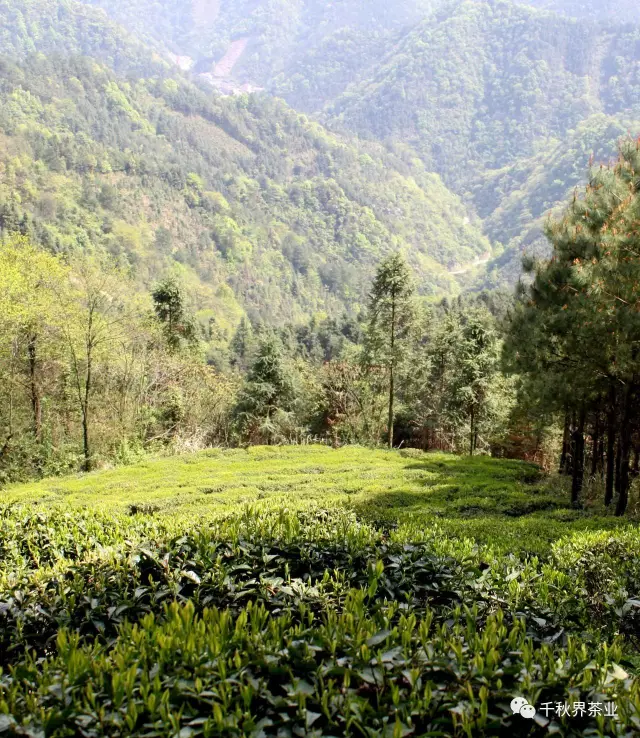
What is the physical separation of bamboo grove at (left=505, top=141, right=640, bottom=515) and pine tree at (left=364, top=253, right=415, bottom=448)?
42.4 ft

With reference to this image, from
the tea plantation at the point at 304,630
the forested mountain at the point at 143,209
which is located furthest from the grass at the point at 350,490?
the forested mountain at the point at 143,209

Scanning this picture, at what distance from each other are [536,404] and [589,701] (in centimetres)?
1246

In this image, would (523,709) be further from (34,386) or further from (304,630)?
(34,386)

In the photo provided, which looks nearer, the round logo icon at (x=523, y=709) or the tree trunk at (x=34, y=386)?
the round logo icon at (x=523, y=709)

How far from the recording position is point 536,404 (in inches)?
563

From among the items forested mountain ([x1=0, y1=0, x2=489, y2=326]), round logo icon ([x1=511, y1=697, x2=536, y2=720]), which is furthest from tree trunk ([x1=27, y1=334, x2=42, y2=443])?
forested mountain ([x1=0, y1=0, x2=489, y2=326])

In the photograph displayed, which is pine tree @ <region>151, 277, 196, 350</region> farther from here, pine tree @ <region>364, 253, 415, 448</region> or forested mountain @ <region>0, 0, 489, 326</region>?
forested mountain @ <region>0, 0, 489, 326</region>

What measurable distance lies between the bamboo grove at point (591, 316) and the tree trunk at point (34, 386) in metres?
16.4

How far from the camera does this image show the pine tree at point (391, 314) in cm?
2848

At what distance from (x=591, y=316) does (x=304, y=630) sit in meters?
9.65

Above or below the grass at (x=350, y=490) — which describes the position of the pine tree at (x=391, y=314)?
above

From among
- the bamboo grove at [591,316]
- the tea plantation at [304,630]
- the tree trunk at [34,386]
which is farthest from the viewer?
the tree trunk at [34,386]

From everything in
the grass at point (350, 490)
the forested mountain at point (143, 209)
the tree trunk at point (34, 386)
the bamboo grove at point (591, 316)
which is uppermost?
the forested mountain at point (143, 209)

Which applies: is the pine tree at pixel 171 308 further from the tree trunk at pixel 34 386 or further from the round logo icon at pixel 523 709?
the round logo icon at pixel 523 709
